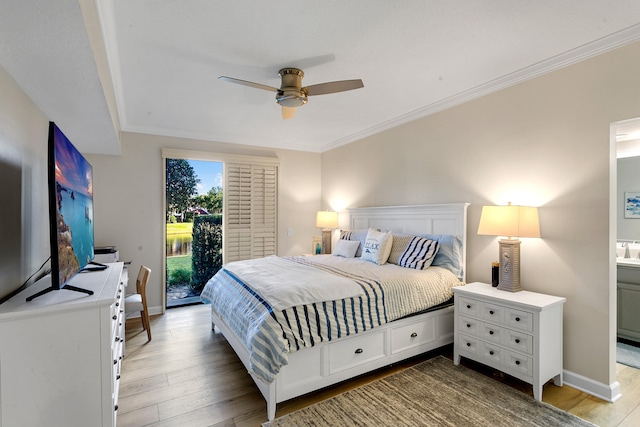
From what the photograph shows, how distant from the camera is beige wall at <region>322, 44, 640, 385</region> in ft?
7.49

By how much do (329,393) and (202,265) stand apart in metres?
3.35

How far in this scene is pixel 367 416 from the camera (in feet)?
6.83

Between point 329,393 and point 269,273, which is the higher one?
point 269,273

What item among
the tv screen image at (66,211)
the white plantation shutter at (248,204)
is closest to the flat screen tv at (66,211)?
the tv screen image at (66,211)

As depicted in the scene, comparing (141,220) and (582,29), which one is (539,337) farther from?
(141,220)

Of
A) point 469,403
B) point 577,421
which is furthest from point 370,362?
point 577,421

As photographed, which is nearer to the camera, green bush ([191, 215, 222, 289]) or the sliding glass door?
the sliding glass door

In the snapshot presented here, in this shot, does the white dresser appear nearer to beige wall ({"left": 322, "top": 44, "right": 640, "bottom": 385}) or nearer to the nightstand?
the nightstand

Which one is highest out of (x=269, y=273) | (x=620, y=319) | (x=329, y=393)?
(x=269, y=273)

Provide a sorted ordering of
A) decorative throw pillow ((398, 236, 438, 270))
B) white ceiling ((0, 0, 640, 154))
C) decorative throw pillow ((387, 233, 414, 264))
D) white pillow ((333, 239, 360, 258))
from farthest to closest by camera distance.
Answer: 1. white pillow ((333, 239, 360, 258))
2. decorative throw pillow ((387, 233, 414, 264))
3. decorative throw pillow ((398, 236, 438, 270))
4. white ceiling ((0, 0, 640, 154))

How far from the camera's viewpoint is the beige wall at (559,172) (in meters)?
2.28

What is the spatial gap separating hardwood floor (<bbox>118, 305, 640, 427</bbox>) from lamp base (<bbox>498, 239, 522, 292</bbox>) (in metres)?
0.76

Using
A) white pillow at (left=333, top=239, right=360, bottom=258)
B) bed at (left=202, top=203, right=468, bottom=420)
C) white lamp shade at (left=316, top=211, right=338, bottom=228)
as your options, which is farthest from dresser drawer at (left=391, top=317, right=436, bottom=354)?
white lamp shade at (left=316, top=211, right=338, bottom=228)

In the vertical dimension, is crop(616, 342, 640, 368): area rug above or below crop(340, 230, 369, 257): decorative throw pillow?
below
